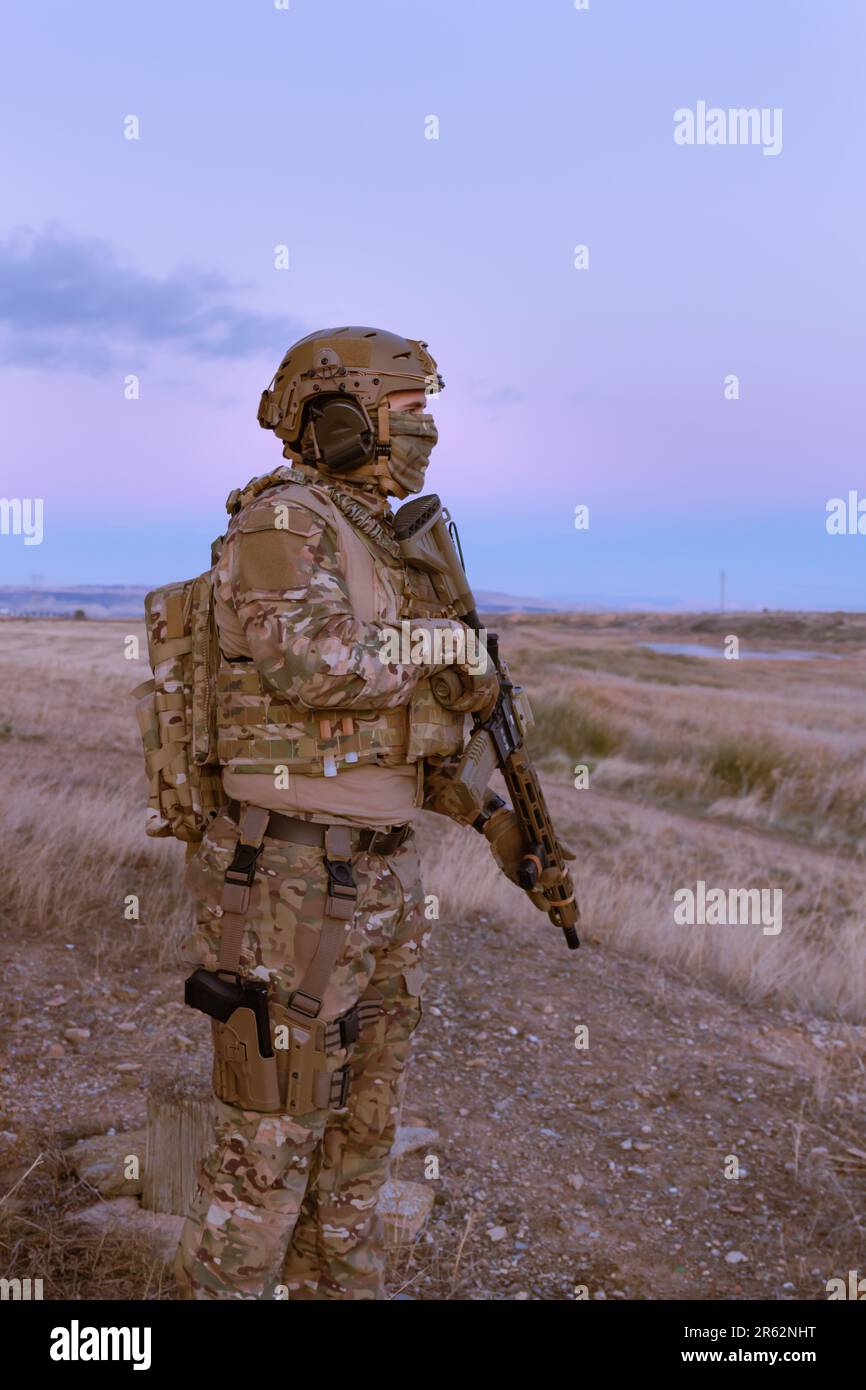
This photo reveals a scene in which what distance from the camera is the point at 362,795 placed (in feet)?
9.66

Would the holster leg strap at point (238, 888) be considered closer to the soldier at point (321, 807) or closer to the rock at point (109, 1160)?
the soldier at point (321, 807)

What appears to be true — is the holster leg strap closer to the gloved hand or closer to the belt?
the belt

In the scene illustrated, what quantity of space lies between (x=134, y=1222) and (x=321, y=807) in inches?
70.4

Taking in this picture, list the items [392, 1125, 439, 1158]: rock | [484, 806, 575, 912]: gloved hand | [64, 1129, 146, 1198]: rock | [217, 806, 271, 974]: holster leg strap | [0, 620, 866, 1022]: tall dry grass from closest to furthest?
[217, 806, 271, 974]: holster leg strap, [484, 806, 575, 912]: gloved hand, [64, 1129, 146, 1198]: rock, [392, 1125, 439, 1158]: rock, [0, 620, 866, 1022]: tall dry grass

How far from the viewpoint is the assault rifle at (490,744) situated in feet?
10.3

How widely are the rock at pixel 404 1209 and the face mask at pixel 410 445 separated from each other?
2.47 m

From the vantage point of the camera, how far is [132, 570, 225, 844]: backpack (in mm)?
3057

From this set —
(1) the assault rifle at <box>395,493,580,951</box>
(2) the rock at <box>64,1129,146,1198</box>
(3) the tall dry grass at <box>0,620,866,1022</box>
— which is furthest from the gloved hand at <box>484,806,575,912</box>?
(3) the tall dry grass at <box>0,620,866,1022</box>

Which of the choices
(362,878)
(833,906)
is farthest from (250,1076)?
(833,906)

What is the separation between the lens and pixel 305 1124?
9.38 ft

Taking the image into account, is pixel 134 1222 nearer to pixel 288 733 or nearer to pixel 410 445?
pixel 288 733

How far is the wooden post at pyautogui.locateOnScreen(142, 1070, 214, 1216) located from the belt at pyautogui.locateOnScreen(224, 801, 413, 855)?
1.33m
